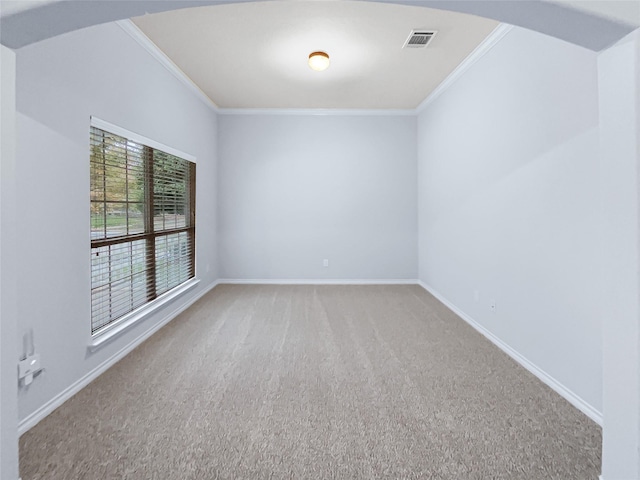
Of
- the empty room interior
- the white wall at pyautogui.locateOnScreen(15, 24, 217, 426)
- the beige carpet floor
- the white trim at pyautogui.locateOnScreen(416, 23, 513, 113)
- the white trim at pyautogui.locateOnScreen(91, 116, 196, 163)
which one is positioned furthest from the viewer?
the white trim at pyautogui.locateOnScreen(416, 23, 513, 113)

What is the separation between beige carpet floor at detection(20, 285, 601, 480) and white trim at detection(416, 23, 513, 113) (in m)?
2.66

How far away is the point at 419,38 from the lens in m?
2.99

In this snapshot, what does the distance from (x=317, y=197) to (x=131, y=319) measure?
10.7ft

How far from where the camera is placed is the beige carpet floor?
1.58m

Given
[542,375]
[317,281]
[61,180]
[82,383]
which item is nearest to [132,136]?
[61,180]

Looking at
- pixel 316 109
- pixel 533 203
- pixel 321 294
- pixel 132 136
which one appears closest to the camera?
pixel 533 203

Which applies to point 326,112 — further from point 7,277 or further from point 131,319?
point 7,277

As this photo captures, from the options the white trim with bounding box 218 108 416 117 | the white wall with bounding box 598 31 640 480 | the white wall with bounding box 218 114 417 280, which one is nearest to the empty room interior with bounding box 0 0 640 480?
the white wall with bounding box 598 31 640 480

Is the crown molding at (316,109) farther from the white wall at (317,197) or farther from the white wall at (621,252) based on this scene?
the white wall at (621,252)

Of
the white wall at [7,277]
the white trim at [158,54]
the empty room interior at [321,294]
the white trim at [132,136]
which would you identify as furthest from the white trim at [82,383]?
the white trim at [158,54]

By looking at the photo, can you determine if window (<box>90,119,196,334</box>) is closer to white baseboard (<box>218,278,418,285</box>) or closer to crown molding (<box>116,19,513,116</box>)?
crown molding (<box>116,19,513,116</box>)

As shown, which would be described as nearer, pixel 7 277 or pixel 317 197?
pixel 7 277

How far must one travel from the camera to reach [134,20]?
2.68 m

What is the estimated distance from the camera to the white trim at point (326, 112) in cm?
518
